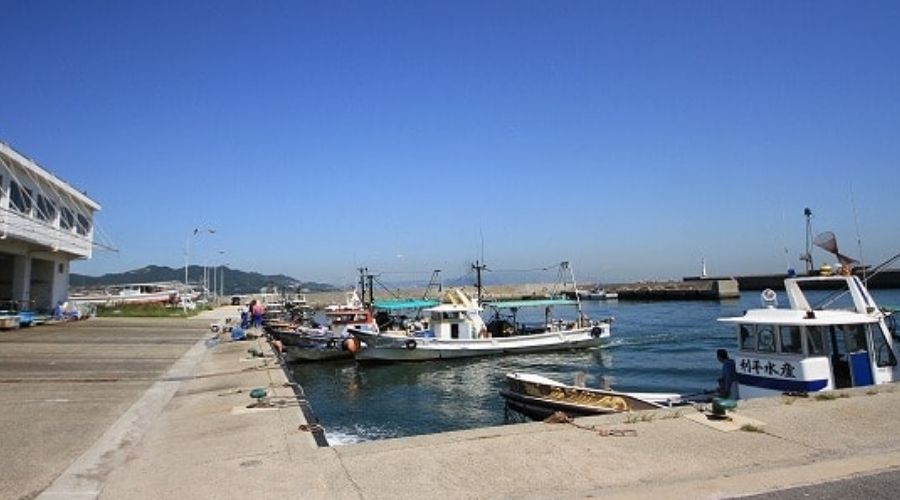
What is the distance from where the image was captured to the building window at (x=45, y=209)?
4153cm

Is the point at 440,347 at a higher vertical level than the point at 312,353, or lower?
higher

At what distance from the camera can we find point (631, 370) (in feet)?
97.8

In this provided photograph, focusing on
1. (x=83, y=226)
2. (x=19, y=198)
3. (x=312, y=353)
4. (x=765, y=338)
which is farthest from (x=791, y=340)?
(x=83, y=226)

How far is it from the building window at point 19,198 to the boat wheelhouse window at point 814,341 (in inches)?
1541

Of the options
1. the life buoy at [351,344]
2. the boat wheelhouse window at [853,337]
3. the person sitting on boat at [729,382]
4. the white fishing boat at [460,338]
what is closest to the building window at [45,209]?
the life buoy at [351,344]

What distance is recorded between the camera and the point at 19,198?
38.2 meters

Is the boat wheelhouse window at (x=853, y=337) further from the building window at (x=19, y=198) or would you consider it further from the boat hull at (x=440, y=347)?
the building window at (x=19, y=198)

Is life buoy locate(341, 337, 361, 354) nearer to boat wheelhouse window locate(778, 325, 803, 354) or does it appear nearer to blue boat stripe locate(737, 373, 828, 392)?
blue boat stripe locate(737, 373, 828, 392)

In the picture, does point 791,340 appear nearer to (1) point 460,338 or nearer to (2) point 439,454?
(2) point 439,454

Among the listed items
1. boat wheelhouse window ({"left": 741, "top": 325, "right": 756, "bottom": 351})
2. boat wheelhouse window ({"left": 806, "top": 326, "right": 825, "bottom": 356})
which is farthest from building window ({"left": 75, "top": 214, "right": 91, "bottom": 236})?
boat wheelhouse window ({"left": 806, "top": 326, "right": 825, "bottom": 356})

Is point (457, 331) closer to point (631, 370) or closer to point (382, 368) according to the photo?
point (382, 368)

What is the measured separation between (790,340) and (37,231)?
4028 centimetres

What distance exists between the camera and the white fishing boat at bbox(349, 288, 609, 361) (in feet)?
106

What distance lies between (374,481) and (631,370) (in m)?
24.9
